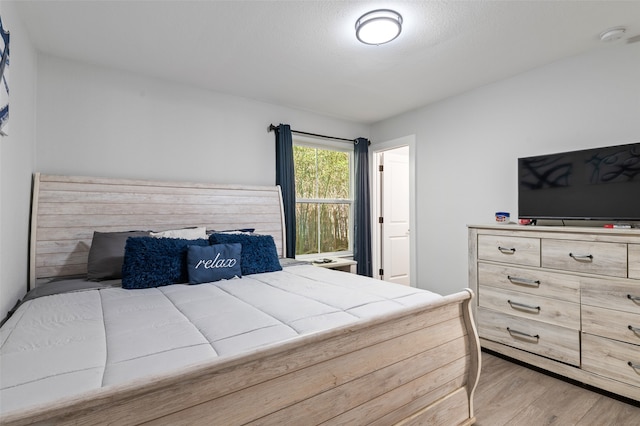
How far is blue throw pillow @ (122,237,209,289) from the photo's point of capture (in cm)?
201

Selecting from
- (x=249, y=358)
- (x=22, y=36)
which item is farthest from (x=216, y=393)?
(x=22, y=36)

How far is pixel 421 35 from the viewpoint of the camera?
227cm

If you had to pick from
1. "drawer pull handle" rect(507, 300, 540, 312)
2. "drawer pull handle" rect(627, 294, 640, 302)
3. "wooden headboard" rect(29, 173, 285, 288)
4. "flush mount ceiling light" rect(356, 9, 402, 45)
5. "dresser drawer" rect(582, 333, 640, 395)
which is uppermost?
"flush mount ceiling light" rect(356, 9, 402, 45)

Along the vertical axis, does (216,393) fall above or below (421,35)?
below

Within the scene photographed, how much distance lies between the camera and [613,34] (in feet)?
7.25

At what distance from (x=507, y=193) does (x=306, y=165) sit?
2250 millimetres

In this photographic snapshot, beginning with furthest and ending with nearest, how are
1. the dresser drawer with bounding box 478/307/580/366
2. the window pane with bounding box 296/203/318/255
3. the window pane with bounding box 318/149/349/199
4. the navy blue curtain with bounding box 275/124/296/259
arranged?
the window pane with bounding box 318/149/349/199 < the window pane with bounding box 296/203/318/255 < the navy blue curtain with bounding box 275/124/296/259 < the dresser drawer with bounding box 478/307/580/366

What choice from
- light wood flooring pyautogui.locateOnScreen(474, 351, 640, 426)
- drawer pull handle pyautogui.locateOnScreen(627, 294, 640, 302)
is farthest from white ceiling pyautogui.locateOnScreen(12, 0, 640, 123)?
light wood flooring pyautogui.locateOnScreen(474, 351, 640, 426)

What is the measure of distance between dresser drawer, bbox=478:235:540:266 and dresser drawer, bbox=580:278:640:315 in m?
0.34

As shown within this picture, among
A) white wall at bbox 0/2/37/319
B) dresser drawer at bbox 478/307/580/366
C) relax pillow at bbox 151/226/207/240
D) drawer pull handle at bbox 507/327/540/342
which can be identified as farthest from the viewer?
relax pillow at bbox 151/226/207/240

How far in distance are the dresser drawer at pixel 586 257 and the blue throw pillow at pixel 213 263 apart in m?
2.24

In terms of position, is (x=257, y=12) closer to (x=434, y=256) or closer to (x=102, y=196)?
(x=102, y=196)

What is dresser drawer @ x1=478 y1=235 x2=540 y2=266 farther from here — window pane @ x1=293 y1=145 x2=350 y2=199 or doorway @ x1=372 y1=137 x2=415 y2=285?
window pane @ x1=293 y1=145 x2=350 y2=199

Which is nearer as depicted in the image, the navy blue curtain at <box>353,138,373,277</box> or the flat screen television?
the flat screen television
